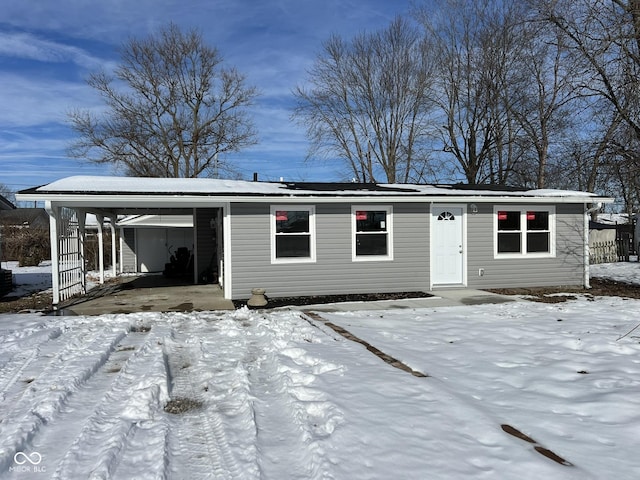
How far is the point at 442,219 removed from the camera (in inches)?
486

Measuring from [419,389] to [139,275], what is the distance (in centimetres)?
1648

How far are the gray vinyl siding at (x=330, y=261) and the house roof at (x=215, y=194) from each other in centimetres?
35

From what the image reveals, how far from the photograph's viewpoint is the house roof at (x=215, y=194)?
33.0ft

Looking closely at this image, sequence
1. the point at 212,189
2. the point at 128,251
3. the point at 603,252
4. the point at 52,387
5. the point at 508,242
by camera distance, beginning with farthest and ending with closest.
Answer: the point at 603,252 → the point at 128,251 → the point at 508,242 → the point at 212,189 → the point at 52,387

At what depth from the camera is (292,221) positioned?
1142 cm

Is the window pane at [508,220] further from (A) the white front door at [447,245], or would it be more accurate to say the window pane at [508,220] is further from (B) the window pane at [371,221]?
(B) the window pane at [371,221]

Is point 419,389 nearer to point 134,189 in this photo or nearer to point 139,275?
point 134,189

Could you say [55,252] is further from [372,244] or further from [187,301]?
[372,244]

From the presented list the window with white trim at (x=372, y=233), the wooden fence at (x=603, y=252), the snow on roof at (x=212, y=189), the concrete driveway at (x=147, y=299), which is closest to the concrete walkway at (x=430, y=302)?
the window with white trim at (x=372, y=233)

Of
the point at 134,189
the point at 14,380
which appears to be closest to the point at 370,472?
the point at 14,380

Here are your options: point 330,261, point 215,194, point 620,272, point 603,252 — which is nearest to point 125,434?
point 215,194

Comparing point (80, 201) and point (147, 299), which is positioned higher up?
point (80, 201)

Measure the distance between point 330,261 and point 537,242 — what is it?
5995 millimetres

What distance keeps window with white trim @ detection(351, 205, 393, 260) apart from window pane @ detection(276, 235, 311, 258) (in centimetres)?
123
